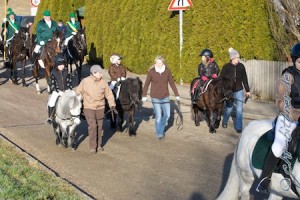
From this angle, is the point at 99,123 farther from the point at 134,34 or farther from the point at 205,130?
the point at 134,34

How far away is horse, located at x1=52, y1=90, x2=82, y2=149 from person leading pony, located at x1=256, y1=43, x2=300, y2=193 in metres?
5.68

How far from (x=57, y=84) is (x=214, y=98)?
157 inches

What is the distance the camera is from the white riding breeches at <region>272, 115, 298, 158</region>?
6645mm

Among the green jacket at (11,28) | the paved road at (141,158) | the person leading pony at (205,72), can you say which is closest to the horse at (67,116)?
the paved road at (141,158)

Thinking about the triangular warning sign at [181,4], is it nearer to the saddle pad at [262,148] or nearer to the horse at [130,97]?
the horse at [130,97]

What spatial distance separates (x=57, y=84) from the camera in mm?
12469

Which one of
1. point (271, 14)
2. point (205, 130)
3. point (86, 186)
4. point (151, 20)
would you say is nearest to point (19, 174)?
point (86, 186)

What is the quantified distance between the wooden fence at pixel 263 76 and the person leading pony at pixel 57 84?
26.5 feet

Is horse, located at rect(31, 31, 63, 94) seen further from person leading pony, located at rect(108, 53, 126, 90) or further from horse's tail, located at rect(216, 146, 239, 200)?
horse's tail, located at rect(216, 146, 239, 200)

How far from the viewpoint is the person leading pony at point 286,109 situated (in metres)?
6.55

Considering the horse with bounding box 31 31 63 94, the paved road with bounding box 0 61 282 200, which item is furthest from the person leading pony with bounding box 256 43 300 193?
the horse with bounding box 31 31 63 94

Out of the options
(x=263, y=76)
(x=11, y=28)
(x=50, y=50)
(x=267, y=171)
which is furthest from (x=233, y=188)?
(x=11, y=28)

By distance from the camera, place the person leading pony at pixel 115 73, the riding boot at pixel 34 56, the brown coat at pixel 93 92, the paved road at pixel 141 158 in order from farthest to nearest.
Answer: the riding boot at pixel 34 56 → the person leading pony at pixel 115 73 → the brown coat at pixel 93 92 → the paved road at pixel 141 158

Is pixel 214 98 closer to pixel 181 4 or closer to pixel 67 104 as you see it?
pixel 67 104
